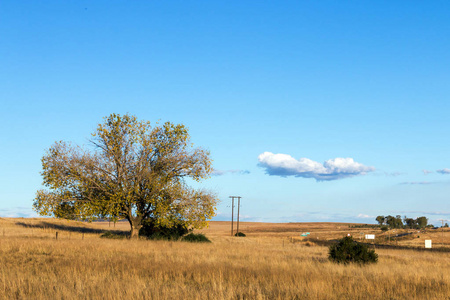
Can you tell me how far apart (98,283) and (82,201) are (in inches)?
1103

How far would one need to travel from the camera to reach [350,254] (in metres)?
24.6

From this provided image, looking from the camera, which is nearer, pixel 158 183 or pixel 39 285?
pixel 39 285

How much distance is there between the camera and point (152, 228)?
45656 mm

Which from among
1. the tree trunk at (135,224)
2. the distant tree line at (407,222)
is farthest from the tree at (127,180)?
the distant tree line at (407,222)

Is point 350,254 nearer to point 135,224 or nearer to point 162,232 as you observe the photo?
point 162,232

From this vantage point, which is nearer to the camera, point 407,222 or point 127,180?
point 127,180

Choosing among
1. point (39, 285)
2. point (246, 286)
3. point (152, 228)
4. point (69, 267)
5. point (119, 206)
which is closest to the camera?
point (39, 285)

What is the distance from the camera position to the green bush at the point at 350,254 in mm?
24156

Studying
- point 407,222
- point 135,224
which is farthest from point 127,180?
point 407,222

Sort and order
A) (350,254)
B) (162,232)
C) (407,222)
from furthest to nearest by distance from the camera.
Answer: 1. (407,222)
2. (162,232)
3. (350,254)

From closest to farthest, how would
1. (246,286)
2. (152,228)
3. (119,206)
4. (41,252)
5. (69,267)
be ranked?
(246,286) → (69,267) → (41,252) → (119,206) → (152,228)

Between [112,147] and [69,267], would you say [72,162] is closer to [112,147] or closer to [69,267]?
[112,147]

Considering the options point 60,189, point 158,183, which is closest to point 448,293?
point 158,183

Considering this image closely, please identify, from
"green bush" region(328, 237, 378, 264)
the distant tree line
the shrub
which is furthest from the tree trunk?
the distant tree line
